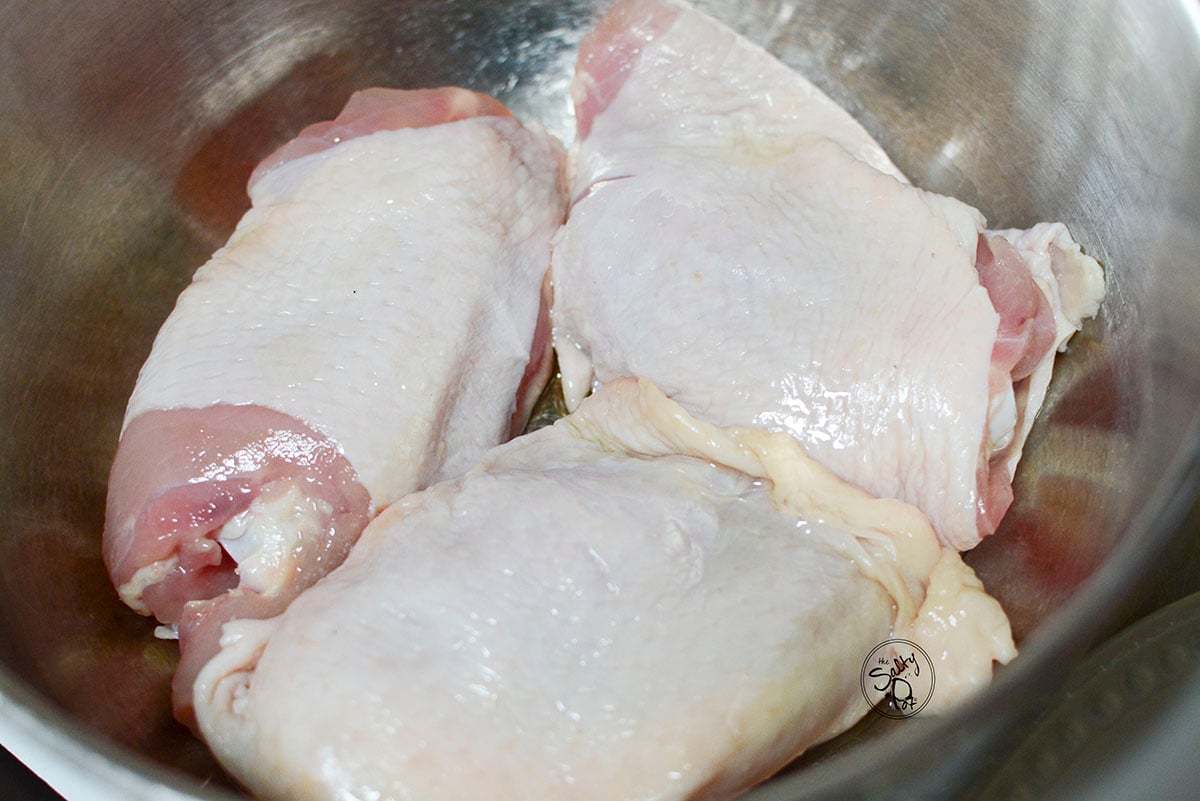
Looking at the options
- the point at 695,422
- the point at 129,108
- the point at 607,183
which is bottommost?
the point at 695,422

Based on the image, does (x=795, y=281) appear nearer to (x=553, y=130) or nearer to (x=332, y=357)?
(x=332, y=357)

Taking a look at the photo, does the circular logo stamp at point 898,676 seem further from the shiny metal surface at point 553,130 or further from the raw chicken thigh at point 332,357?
the raw chicken thigh at point 332,357

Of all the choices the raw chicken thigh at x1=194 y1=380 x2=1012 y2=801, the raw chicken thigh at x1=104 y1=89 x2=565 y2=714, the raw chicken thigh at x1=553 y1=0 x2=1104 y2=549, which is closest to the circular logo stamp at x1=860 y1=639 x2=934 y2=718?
the raw chicken thigh at x1=194 y1=380 x2=1012 y2=801

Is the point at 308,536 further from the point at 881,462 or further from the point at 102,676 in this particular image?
the point at 881,462

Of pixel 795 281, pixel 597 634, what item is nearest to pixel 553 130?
pixel 795 281

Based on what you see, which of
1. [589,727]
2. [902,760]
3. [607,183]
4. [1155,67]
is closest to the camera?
[902,760]

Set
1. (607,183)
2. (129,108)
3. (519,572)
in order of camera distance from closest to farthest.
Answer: (519,572) < (607,183) < (129,108)

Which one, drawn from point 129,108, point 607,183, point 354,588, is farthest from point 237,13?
point 354,588

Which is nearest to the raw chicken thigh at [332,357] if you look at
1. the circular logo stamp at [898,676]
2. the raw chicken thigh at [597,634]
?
the raw chicken thigh at [597,634]
